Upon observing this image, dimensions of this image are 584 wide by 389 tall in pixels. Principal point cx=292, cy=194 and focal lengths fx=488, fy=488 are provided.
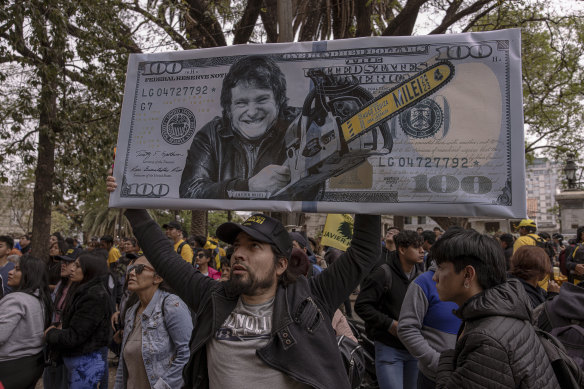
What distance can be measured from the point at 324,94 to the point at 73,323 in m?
3.15

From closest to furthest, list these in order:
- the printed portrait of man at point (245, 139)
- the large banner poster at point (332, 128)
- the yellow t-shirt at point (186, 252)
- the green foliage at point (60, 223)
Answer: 1. the large banner poster at point (332, 128)
2. the printed portrait of man at point (245, 139)
3. the yellow t-shirt at point (186, 252)
4. the green foliage at point (60, 223)

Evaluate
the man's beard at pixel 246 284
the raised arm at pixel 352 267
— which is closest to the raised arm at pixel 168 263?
the man's beard at pixel 246 284

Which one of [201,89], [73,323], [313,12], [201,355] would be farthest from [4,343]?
[313,12]

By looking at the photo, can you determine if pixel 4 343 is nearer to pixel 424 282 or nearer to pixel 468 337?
pixel 424 282

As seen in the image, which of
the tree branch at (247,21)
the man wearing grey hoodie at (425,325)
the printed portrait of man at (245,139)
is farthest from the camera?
the tree branch at (247,21)

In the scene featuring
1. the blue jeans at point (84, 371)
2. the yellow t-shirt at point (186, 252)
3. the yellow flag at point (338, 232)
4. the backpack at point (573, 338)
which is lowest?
the blue jeans at point (84, 371)

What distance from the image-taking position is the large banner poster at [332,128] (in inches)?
93.0

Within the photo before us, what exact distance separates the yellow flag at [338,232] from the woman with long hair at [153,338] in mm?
3531

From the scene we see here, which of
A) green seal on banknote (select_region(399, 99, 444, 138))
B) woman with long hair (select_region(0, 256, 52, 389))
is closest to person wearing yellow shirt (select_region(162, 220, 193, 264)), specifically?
woman with long hair (select_region(0, 256, 52, 389))

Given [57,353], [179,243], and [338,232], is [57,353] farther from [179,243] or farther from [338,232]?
[338,232]

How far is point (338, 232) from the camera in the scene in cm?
692

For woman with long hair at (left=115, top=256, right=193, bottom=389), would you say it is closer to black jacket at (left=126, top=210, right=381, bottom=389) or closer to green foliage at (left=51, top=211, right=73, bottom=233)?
black jacket at (left=126, top=210, right=381, bottom=389)

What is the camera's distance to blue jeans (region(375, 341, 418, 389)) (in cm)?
423

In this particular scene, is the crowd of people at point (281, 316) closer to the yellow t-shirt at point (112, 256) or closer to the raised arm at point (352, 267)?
the raised arm at point (352, 267)
